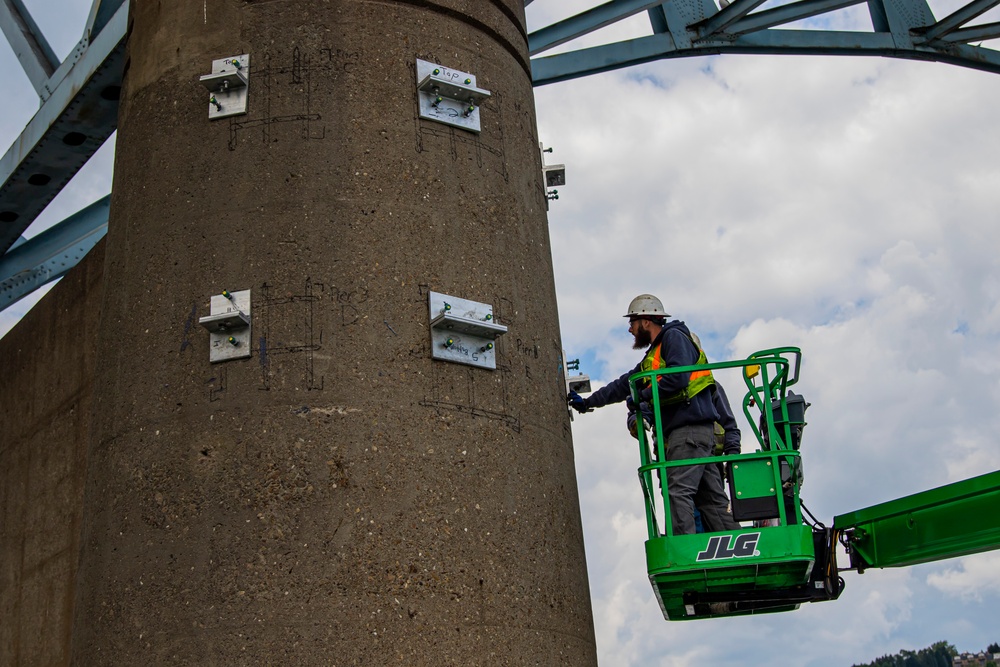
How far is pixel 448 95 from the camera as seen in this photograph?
8.27 metres

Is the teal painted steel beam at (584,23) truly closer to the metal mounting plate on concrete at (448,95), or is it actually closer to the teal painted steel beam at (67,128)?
the teal painted steel beam at (67,128)

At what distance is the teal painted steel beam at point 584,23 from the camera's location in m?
14.7

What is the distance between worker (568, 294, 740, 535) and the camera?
8023 mm

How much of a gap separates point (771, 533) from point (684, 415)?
1014 millimetres

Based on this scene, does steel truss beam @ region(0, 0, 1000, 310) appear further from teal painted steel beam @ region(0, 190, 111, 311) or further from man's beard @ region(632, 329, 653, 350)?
man's beard @ region(632, 329, 653, 350)

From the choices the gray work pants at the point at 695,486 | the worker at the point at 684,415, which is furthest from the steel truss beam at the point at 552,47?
the gray work pants at the point at 695,486

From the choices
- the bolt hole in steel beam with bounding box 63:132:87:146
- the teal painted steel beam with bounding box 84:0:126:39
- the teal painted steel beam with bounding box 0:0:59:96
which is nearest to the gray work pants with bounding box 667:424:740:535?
the teal painted steel beam with bounding box 84:0:126:39

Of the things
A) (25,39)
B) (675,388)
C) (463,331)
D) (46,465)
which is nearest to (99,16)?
(25,39)

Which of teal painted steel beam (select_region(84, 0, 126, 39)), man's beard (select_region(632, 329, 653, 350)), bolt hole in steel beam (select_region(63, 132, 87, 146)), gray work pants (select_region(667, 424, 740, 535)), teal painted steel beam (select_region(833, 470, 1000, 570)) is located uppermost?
teal painted steel beam (select_region(84, 0, 126, 39))

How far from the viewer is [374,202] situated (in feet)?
25.1

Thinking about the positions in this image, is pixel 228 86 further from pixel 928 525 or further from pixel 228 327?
pixel 928 525

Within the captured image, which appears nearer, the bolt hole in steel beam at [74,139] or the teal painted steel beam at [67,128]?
the teal painted steel beam at [67,128]

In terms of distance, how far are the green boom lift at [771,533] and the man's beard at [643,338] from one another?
2.01 feet

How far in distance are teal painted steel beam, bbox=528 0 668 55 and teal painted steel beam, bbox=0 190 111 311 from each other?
20.2 feet
